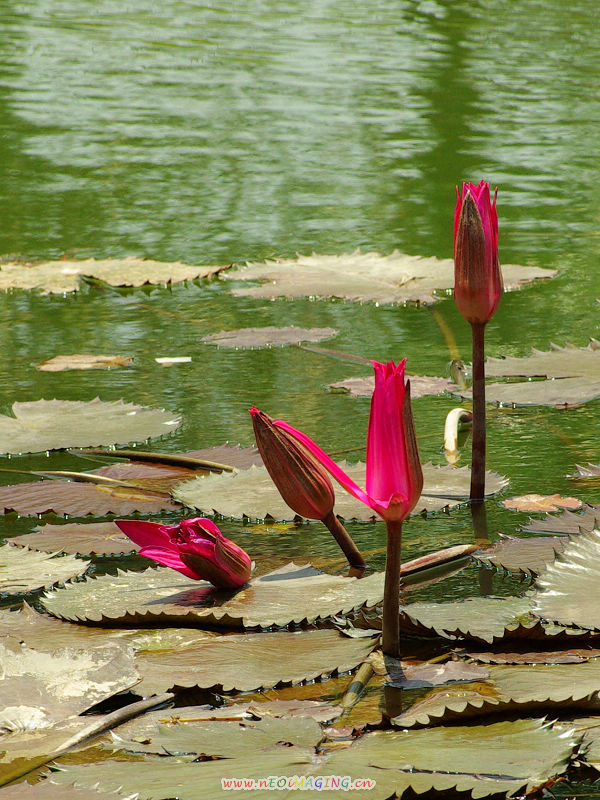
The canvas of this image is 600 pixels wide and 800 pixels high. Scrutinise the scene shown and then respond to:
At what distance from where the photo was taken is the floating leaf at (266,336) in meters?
2.25

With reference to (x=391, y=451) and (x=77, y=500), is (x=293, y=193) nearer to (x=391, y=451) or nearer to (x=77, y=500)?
(x=77, y=500)

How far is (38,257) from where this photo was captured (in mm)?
2943

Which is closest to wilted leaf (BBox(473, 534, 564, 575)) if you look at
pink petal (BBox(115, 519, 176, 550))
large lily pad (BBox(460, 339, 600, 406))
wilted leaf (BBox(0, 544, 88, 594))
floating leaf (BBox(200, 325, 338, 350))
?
pink petal (BBox(115, 519, 176, 550))

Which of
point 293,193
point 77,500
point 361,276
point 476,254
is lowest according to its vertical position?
point 77,500

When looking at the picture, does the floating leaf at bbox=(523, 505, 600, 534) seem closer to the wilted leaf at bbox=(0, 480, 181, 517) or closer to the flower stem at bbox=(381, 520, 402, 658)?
the flower stem at bbox=(381, 520, 402, 658)

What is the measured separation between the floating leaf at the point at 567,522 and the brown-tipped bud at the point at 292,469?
31 centimetres

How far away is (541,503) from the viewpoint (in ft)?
4.68

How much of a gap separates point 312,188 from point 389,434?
113 inches

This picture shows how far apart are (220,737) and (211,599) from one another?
0.29m

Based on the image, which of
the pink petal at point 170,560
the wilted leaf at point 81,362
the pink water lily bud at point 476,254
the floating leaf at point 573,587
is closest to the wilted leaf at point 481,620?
the floating leaf at point 573,587

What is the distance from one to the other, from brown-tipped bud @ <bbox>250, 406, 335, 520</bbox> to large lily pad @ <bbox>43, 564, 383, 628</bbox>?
0.27 feet

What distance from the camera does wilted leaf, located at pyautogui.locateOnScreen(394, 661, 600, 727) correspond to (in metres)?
0.88

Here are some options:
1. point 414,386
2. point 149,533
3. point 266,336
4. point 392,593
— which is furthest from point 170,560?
point 266,336

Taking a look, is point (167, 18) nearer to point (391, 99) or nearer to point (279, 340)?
point (391, 99)
